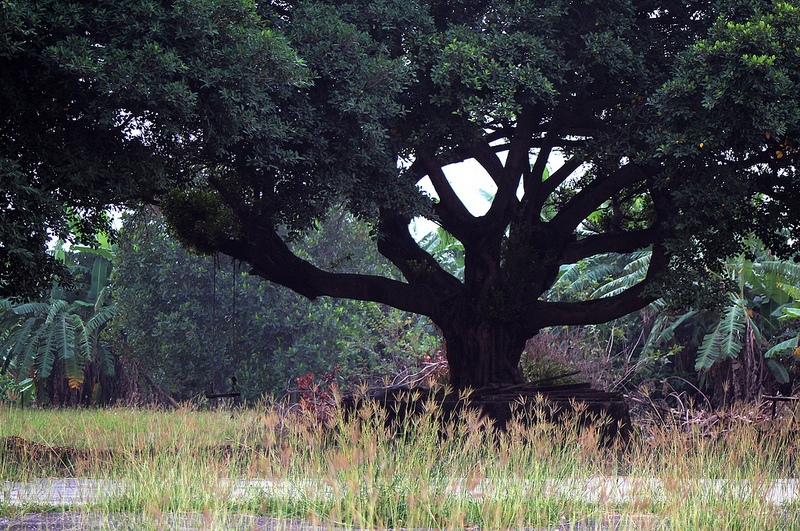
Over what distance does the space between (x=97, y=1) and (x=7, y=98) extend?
4.68 feet

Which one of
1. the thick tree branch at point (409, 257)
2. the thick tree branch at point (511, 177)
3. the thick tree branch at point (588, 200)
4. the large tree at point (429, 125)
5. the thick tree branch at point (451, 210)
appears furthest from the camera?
the thick tree branch at point (451, 210)

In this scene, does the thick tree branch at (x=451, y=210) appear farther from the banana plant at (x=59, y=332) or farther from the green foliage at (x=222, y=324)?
the banana plant at (x=59, y=332)

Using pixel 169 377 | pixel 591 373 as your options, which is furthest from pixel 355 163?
pixel 169 377

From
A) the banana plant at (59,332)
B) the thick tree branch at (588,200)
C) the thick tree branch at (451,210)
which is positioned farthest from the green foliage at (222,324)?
the thick tree branch at (588,200)

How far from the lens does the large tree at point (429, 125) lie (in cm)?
1007

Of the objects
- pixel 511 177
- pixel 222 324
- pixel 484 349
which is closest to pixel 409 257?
pixel 484 349

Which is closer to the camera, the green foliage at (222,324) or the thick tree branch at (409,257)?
the thick tree branch at (409,257)

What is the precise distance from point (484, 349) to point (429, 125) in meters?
4.02

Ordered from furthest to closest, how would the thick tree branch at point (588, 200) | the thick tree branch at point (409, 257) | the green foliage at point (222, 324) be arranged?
the green foliage at point (222, 324) → the thick tree branch at point (409, 257) → the thick tree branch at point (588, 200)

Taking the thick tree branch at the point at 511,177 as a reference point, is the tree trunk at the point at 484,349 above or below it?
below

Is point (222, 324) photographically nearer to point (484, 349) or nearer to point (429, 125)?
point (484, 349)

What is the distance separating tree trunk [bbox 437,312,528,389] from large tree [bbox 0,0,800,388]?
3 cm

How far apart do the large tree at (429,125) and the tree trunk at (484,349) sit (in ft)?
0.09

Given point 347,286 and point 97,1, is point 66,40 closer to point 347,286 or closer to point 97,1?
point 97,1
